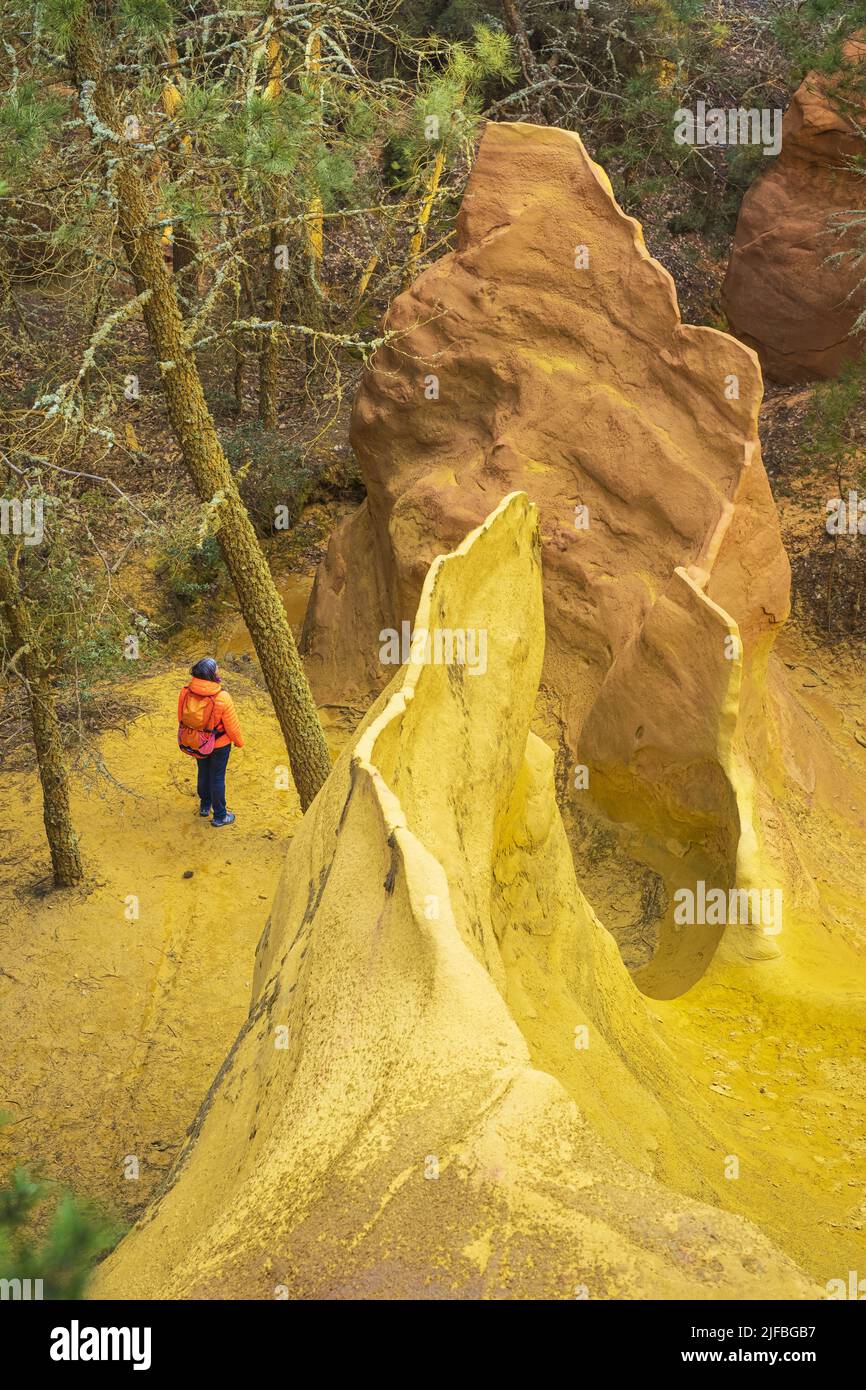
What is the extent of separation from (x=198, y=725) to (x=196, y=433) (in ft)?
7.10

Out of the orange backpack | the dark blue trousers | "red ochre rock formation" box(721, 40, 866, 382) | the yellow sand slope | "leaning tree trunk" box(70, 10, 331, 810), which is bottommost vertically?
the yellow sand slope

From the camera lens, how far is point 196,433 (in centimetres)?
668

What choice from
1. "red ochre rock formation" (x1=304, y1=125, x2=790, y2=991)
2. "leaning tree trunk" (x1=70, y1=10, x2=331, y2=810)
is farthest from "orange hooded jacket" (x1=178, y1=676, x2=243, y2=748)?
"red ochre rock formation" (x1=304, y1=125, x2=790, y2=991)

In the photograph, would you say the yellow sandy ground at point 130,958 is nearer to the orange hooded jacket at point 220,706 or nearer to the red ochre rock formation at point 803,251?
the orange hooded jacket at point 220,706

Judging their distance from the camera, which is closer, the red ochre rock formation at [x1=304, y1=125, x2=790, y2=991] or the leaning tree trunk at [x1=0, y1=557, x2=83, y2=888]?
the leaning tree trunk at [x1=0, y1=557, x2=83, y2=888]

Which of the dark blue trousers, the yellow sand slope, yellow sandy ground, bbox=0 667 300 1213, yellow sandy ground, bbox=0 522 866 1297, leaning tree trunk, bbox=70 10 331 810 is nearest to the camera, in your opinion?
the yellow sand slope

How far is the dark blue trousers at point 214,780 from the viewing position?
27.3 feet

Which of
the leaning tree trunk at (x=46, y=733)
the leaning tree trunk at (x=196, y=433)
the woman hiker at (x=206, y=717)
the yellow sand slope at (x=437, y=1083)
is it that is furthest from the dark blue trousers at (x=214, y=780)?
the yellow sand slope at (x=437, y=1083)

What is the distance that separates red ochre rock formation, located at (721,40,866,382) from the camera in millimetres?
13195

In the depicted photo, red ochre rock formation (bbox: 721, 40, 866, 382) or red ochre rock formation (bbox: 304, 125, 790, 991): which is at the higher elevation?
red ochre rock formation (bbox: 721, 40, 866, 382)

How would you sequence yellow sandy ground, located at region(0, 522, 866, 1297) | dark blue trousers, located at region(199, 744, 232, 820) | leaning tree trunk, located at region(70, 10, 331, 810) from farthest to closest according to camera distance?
dark blue trousers, located at region(199, 744, 232, 820) → leaning tree trunk, located at region(70, 10, 331, 810) → yellow sandy ground, located at region(0, 522, 866, 1297)

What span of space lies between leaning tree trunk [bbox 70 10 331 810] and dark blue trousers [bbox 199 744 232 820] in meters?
0.69

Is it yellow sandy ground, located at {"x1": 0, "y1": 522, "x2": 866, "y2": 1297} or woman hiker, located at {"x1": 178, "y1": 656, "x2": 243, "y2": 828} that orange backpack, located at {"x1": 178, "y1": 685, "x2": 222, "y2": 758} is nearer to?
woman hiker, located at {"x1": 178, "y1": 656, "x2": 243, "y2": 828}

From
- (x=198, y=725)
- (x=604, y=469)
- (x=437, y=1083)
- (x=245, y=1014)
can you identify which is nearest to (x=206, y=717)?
(x=198, y=725)
